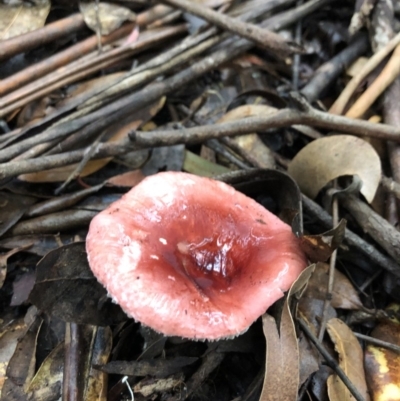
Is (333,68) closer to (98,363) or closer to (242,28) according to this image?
(242,28)

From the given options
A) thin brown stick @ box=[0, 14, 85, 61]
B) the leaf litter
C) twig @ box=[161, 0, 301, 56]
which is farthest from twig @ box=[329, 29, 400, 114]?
thin brown stick @ box=[0, 14, 85, 61]

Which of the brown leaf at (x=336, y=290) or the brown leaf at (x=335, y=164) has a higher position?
the brown leaf at (x=335, y=164)

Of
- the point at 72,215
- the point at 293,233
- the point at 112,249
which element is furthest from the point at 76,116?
the point at 293,233

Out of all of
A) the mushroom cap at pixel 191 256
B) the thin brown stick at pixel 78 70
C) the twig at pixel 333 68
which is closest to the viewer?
the mushroom cap at pixel 191 256

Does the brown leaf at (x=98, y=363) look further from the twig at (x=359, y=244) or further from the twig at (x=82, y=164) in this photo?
the twig at (x=359, y=244)

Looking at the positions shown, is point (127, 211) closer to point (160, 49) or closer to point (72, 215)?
point (72, 215)

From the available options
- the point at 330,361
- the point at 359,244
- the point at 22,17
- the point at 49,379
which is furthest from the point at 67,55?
the point at 330,361

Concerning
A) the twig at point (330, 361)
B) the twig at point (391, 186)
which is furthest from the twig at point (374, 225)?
the twig at point (330, 361)
